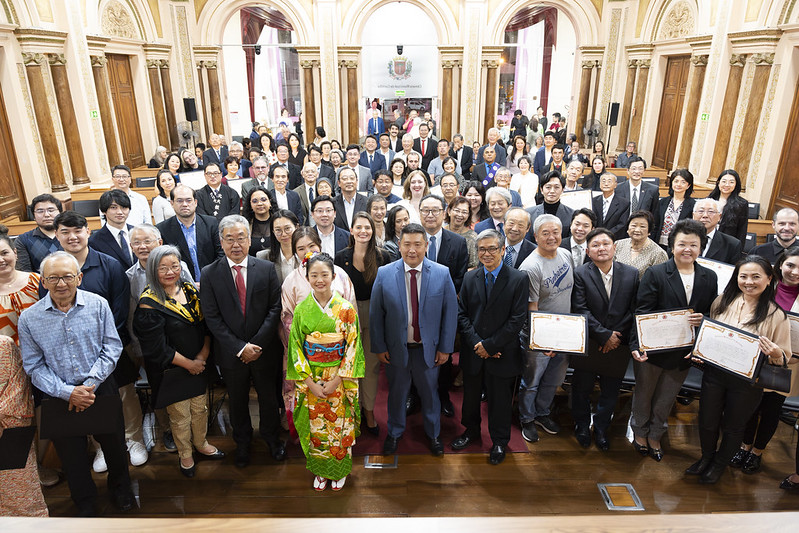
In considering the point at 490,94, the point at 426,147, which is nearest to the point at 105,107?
the point at 426,147

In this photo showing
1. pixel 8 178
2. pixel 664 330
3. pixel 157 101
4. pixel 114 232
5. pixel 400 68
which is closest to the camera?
pixel 664 330

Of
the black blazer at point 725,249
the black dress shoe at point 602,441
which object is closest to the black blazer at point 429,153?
the black blazer at point 725,249

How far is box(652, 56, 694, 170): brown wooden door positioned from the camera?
30.4 ft

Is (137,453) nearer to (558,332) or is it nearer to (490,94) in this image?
(558,332)

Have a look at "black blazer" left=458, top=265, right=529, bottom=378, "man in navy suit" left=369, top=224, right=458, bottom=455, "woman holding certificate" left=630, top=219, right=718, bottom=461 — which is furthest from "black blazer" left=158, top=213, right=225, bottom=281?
"woman holding certificate" left=630, top=219, right=718, bottom=461

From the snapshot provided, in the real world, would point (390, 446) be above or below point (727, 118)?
below

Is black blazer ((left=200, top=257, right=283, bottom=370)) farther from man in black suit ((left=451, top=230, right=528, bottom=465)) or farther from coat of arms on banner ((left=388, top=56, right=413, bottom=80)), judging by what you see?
coat of arms on banner ((left=388, top=56, right=413, bottom=80))

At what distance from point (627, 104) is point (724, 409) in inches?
380

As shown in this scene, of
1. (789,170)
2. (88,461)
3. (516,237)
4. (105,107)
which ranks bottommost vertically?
(88,461)

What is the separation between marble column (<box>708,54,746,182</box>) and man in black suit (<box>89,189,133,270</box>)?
8374 millimetres

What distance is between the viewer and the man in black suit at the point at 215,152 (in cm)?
805

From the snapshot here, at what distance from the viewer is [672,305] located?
3041mm

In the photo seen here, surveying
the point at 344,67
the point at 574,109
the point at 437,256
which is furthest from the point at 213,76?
the point at 437,256

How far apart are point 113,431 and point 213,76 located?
1074 cm
